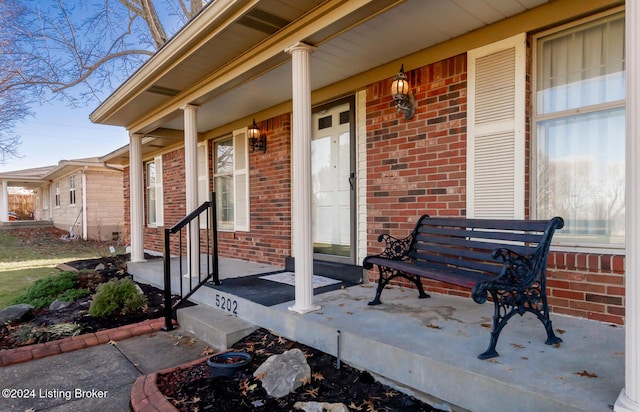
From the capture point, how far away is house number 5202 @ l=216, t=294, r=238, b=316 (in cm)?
351

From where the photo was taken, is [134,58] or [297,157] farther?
[134,58]

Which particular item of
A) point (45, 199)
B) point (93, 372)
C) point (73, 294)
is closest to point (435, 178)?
point (93, 372)

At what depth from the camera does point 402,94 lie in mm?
3496

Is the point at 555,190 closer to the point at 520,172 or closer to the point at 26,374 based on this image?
the point at 520,172

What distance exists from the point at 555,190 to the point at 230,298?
2952 millimetres

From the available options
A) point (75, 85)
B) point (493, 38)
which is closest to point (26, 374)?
point (493, 38)

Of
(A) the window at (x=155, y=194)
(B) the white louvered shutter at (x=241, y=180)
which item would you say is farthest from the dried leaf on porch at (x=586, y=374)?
(A) the window at (x=155, y=194)

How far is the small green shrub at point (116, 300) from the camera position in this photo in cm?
405

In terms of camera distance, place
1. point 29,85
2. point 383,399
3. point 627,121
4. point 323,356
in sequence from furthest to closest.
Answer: point 29,85 → point 323,356 → point 383,399 → point 627,121

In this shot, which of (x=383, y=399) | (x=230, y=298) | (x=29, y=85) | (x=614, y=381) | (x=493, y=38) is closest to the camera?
(x=614, y=381)

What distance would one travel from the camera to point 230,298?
358 cm

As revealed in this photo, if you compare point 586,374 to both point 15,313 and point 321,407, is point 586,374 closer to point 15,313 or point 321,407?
point 321,407

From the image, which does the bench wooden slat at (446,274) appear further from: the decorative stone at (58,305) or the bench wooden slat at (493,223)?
the decorative stone at (58,305)

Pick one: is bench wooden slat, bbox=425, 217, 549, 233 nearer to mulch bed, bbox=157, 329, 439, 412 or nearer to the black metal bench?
the black metal bench
